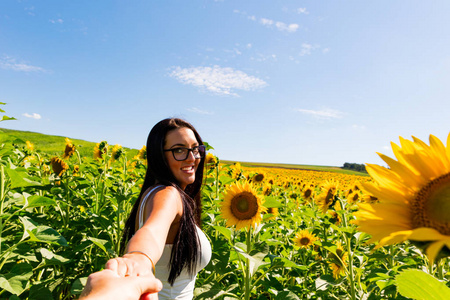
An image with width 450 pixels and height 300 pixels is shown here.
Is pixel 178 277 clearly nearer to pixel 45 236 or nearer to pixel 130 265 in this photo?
pixel 45 236

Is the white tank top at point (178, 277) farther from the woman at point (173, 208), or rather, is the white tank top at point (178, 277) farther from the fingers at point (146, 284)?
the fingers at point (146, 284)

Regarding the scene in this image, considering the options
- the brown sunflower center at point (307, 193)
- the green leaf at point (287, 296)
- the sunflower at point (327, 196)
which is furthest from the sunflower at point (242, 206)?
the brown sunflower center at point (307, 193)

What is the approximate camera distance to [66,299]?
350cm

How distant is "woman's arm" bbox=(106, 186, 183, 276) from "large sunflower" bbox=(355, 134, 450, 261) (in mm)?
683

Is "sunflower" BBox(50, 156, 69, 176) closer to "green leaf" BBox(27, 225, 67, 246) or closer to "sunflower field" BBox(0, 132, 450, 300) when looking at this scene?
"sunflower field" BBox(0, 132, 450, 300)

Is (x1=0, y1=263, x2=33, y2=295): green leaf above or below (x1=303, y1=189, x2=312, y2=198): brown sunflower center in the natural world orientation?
below

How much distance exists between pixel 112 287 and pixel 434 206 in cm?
81

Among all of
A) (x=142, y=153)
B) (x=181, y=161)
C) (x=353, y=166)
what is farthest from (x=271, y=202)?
(x=353, y=166)

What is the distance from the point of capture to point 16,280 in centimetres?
204

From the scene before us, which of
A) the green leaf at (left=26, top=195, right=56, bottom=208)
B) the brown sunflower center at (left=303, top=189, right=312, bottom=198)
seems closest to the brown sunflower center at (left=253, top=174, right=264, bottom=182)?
the brown sunflower center at (left=303, top=189, right=312, bottom=198)

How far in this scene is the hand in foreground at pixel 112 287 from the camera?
2.33 feet

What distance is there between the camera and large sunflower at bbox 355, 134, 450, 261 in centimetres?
68

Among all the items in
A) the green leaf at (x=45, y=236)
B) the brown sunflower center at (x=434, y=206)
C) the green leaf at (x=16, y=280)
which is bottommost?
the green leaf at (x=16, y=280)

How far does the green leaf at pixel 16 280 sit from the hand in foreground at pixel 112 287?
1.65 m
